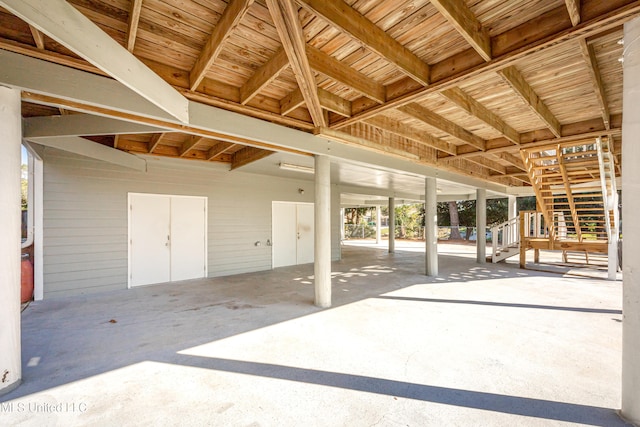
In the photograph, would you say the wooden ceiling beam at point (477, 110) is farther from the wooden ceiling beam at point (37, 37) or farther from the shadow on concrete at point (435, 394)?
the wooden ceiling beam at point (37, 37)

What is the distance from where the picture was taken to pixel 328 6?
1.94m

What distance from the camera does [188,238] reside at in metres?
6.36

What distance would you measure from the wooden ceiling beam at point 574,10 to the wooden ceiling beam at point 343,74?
1692 millimetres

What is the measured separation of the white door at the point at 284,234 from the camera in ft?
26.1

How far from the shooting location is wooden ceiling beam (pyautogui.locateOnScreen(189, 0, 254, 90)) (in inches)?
74.1

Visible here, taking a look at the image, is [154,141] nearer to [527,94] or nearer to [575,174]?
[527,94]

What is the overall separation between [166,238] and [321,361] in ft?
16.1

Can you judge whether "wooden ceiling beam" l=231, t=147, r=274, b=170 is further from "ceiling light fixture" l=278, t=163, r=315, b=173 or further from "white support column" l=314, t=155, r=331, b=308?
"white support column" l=314, t=155, r=331, b=308

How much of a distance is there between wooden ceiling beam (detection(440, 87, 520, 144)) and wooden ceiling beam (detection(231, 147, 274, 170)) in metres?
2.98

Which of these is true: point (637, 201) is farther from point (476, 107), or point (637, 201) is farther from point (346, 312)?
point (346, 312)

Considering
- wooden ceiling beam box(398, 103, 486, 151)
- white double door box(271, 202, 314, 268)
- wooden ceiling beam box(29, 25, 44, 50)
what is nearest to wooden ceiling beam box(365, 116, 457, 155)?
wooden ceiling beam box(398, 103, 486, 151)

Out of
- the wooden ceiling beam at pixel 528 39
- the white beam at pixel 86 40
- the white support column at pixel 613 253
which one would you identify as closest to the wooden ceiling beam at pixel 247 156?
the white beam at pixel 86 40

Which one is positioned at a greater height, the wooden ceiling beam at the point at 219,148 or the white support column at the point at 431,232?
the wooden ceiling beam at the point at 219,148

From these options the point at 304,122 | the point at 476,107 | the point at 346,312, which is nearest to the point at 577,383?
the point at 346,312
